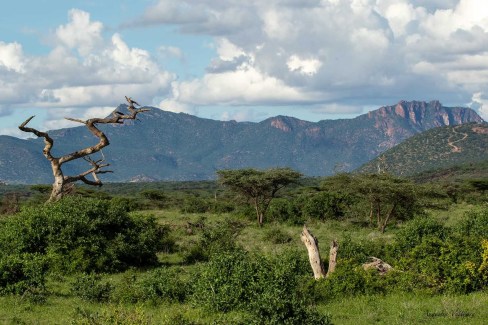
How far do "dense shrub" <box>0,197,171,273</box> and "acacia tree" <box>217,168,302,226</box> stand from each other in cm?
1972

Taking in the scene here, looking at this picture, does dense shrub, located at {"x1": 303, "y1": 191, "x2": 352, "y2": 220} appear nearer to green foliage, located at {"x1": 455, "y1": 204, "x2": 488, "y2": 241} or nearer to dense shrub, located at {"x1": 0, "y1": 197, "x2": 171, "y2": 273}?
green foliage, located at {"x1": 455, "y1": 204, "x2": 488, "y2": 241}

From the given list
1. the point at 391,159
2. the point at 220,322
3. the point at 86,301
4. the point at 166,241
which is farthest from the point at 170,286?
the point at 391,159

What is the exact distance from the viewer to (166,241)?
30.4 metres

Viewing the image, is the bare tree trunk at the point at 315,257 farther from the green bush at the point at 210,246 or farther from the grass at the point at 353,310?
the green bush at the point at 210,246

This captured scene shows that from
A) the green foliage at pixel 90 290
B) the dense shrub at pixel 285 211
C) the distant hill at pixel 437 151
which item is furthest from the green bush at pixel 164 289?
the distant hill at pixel 437 151

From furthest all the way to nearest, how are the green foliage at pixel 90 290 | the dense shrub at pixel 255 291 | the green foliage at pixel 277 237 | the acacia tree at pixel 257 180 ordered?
the acacia tree at pixel 257 180
the green foliage at pixel 277 237
the green foliage at pixel 90 290
the dense shrub at pixel 255 291

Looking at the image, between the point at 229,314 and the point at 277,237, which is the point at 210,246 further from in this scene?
the point at 229,314

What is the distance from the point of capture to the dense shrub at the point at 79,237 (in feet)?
78.1

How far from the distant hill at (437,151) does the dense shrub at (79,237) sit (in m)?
148

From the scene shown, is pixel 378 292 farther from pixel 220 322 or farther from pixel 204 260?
pixel 204 260

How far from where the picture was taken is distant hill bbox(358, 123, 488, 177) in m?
173

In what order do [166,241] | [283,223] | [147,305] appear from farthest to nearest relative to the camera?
[283,223] → [166,241] → [147,305]

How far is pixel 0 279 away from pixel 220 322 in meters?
9.67

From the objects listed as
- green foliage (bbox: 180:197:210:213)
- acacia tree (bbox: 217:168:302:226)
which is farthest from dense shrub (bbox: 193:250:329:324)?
green foliage (bbox: 180:197:210:213)
